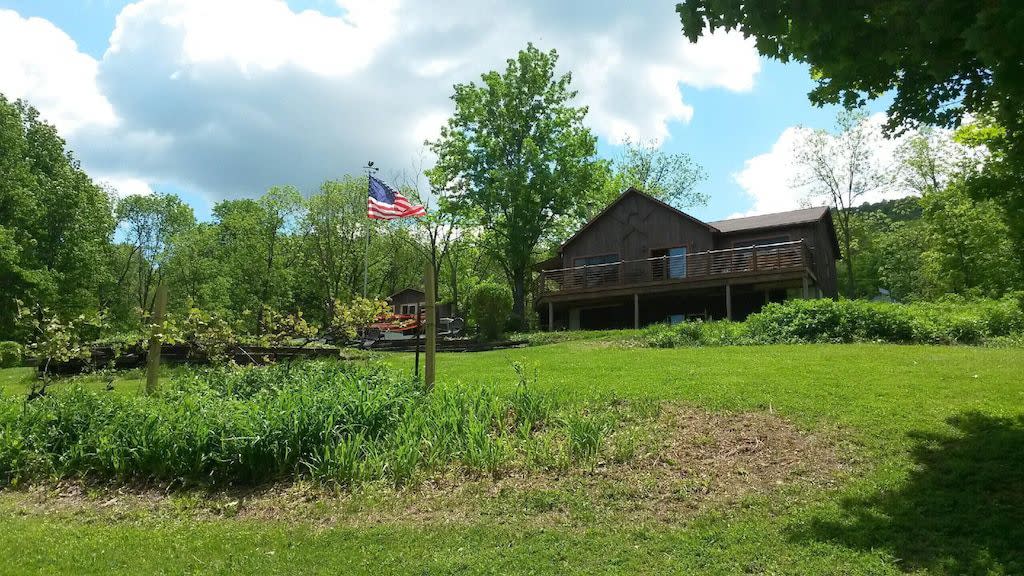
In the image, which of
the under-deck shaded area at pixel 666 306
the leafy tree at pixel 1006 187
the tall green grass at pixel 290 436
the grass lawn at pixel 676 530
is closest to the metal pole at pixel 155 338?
the tall green grass at pixel 290 436

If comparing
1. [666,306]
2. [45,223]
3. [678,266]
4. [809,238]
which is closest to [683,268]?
[678,266]

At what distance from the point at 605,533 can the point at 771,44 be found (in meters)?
3.94

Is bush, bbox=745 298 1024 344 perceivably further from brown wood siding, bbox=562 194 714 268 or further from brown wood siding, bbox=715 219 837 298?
brown wood siding, bbox=562 194 714 268

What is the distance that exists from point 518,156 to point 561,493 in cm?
3042

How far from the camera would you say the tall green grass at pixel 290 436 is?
631cm

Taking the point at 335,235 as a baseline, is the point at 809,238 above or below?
below

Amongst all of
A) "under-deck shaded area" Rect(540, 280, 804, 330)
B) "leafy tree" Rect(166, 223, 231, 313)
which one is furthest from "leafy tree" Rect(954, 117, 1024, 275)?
"leafy tree" Rect(166, 223, 231, 313)

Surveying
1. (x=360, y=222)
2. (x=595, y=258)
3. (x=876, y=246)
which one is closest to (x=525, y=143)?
(x=595, y=258)

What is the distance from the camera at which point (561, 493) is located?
5578 millimetres

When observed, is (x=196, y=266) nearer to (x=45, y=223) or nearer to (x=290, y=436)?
(x=45, y=223)

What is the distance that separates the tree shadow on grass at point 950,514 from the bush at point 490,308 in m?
18.1

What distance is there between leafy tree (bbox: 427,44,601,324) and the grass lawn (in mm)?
26389

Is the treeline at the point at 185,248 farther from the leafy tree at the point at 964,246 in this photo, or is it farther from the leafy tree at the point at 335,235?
the leafy tree at the point at 964,246

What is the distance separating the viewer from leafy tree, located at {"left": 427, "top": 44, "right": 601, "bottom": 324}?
3300 centimetres
